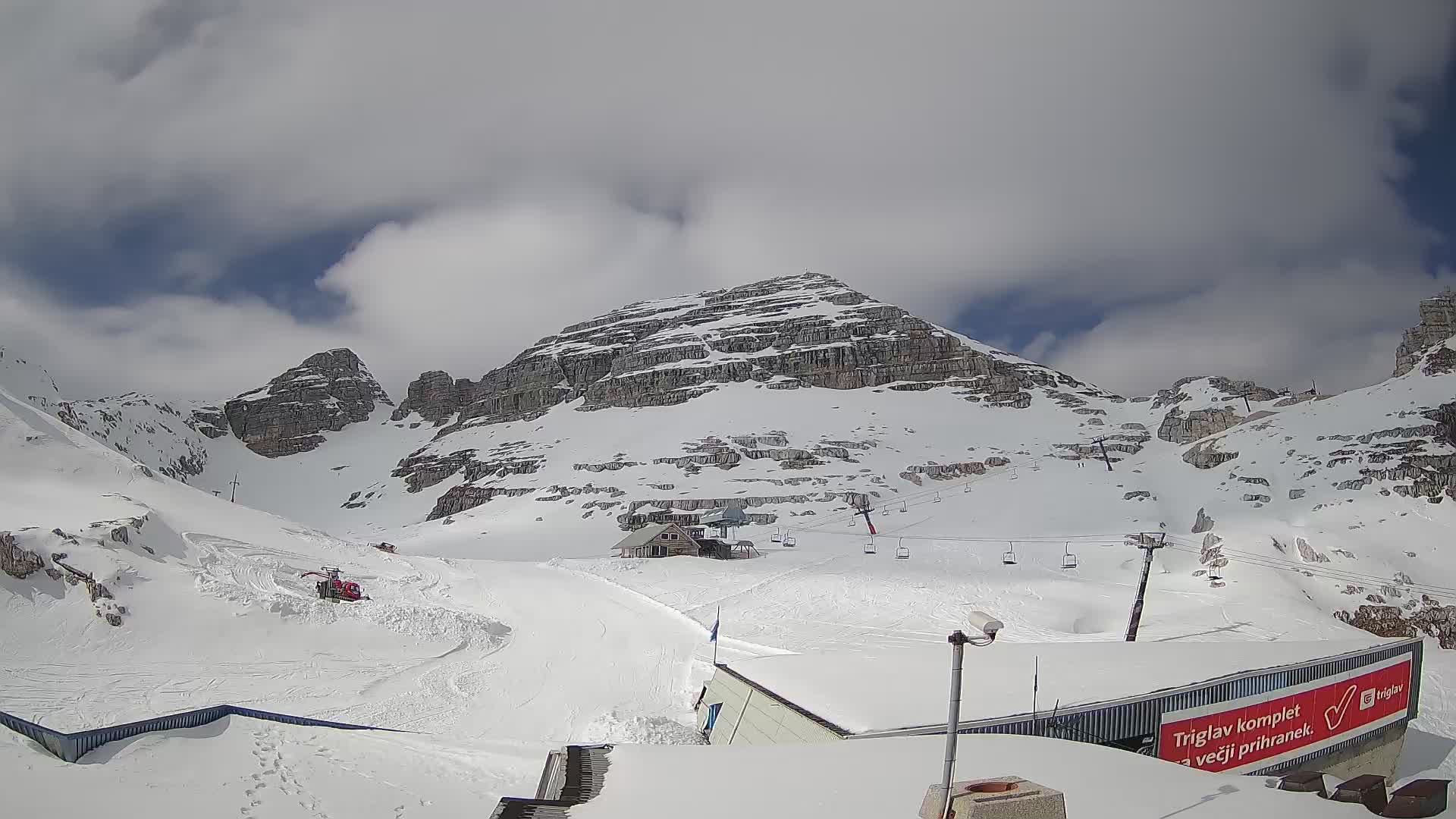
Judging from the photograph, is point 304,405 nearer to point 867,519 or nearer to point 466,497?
point 466,497

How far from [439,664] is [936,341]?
123541 mm

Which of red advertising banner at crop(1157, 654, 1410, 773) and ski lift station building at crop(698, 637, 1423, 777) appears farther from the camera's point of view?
red advertising banner at crop(1157, 654, 1410, 773)

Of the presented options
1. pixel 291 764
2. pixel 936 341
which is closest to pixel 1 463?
pixel 291 764

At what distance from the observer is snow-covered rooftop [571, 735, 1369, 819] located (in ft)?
26.3

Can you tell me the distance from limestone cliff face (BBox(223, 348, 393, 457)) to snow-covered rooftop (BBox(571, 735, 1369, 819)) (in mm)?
179523

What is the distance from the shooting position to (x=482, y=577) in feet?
137

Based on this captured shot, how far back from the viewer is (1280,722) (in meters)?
15.1

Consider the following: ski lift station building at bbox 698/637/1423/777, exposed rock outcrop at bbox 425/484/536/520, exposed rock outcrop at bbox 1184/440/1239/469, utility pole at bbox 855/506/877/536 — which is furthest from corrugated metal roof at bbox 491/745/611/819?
exposed rock outcrop at bbox 425/484/536/520

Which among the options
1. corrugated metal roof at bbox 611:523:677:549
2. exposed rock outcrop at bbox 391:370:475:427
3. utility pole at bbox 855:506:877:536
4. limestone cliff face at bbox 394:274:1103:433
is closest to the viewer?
corrugated metal roof at bbox 611:523:677:549

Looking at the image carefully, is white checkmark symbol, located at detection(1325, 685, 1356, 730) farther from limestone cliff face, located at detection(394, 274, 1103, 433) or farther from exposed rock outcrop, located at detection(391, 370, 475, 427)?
exposed rock outcrop, located at detection(391, 370, 475, 427)

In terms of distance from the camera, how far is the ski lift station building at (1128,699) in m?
12.8

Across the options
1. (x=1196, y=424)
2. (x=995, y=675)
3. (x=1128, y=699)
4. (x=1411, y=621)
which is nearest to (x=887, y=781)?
(x=1128, y=699)

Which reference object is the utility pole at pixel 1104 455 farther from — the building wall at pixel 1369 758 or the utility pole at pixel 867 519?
the building wall at pixel 1369 758

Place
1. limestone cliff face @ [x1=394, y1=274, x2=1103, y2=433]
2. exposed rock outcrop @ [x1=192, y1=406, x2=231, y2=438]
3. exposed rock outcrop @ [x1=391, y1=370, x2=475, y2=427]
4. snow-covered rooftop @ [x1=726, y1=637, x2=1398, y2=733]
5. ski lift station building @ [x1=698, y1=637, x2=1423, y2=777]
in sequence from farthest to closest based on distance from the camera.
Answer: exposed rock outcrop @ [x1=391, y1=370, x2=475, y2=427] → exposed rock outcrop @ [x1=192, y1=406, x2=231, y2=438] → limestone cliff face @ [x1=394, y1=274, x2=1103, y2=433] → snow-covered rooftop @ [x1=726, y1=637, x2=1398, y2=733] → ski lift station building @ [x1=698, y1=637, x2=1423, y2=777]
